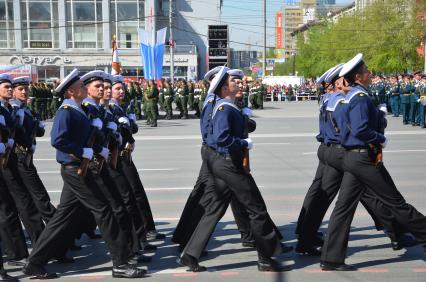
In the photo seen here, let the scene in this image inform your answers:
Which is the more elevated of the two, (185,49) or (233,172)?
(185,49)

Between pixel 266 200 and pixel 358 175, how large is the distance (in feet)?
11.3

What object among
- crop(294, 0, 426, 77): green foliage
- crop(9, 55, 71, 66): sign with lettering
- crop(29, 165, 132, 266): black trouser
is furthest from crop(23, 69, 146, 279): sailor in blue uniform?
crop(9, 55, 71, 66): sign with lettering

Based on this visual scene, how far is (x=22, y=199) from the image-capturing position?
6.47 meters

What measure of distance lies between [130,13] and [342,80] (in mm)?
57786

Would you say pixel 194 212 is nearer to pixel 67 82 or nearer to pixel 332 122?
pixel 332 122

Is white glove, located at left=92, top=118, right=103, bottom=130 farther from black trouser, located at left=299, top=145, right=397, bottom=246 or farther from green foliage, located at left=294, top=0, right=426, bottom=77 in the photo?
green foliage, located at left=294, top=0, right=426, bottom=77

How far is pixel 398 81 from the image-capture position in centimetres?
2628

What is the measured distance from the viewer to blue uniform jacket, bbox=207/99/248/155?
578 cm

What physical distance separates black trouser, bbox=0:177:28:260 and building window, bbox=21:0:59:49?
187 feet

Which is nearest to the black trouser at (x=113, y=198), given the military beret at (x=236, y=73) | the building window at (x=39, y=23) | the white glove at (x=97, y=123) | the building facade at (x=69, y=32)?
the white glove at (x=97, y=123)

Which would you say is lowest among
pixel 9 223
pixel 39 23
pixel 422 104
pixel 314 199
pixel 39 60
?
pixel 9 223

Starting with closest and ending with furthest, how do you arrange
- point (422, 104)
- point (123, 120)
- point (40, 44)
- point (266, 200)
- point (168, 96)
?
point (123, 120)
point (266, 200)
point (422, 104)
point (168, 96)
point (40, 44)

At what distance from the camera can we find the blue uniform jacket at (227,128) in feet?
19.0

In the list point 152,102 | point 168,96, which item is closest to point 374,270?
point 152,102
